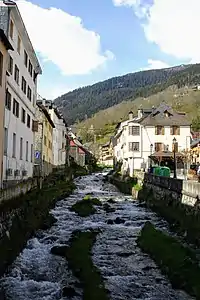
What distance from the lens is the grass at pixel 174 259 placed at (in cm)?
1313

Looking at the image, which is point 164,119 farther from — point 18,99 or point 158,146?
point 18,99

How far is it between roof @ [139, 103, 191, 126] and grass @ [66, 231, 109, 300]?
44426 millimetres

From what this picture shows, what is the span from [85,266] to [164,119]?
5157 cm

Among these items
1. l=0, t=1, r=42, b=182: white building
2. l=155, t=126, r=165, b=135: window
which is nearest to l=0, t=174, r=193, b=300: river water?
l=0, t=1, r=42, b=182: white building

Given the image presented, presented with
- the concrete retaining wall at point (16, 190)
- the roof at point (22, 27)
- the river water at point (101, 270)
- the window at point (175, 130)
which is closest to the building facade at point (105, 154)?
the window at point (175, 130)

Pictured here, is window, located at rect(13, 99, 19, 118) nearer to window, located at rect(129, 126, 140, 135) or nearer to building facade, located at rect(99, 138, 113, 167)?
window, located at rect(129, 126, 140, 135)

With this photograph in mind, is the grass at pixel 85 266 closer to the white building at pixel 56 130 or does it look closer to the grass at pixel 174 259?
the grass at pixel 174 259

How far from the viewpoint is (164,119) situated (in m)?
64.4

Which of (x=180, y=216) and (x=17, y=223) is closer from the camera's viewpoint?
(x=17, y=223)

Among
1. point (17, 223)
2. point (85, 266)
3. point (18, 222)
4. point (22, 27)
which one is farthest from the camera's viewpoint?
point (22, 27)

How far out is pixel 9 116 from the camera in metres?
27.0

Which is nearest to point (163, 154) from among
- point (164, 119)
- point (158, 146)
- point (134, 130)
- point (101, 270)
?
point (158, 146)

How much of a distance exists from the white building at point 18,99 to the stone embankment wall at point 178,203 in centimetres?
1067

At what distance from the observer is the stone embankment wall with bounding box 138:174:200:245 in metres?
20.8
